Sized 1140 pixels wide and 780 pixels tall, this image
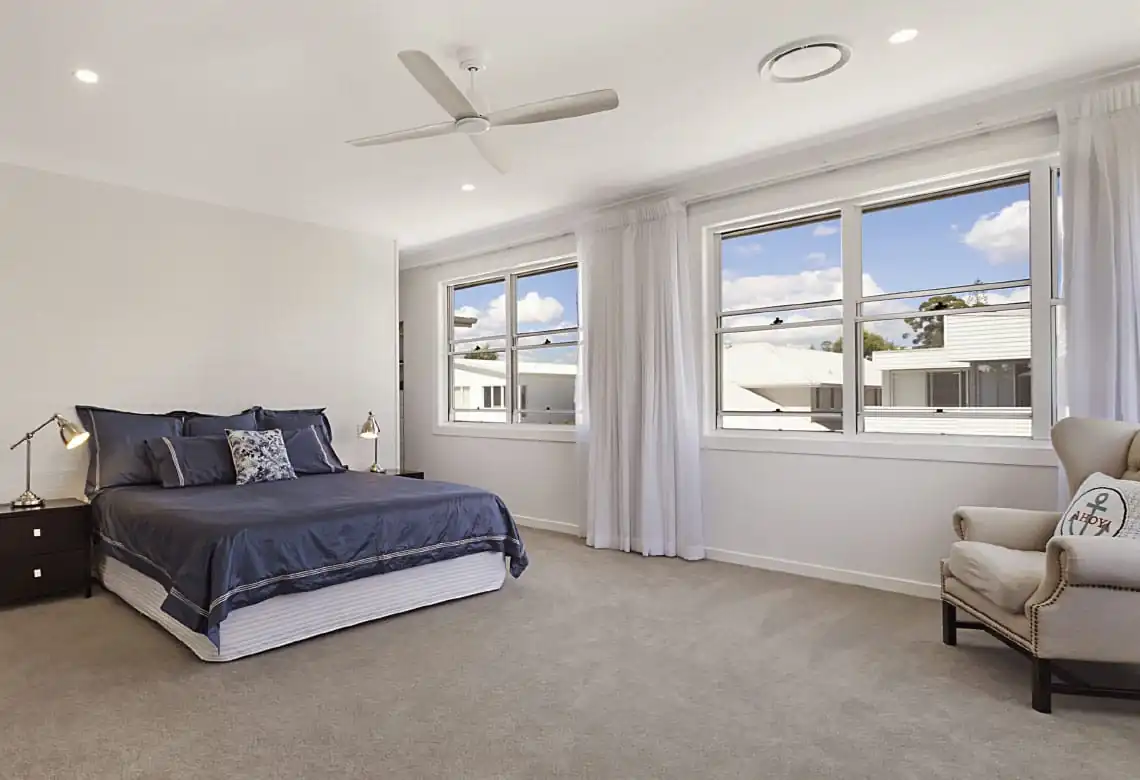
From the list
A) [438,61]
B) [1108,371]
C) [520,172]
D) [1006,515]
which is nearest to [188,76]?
[438,61]

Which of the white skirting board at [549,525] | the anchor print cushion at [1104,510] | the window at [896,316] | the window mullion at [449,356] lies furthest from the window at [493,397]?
the anchor print cushion at [1104,510]

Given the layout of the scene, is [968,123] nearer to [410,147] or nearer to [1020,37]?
[1020,37]

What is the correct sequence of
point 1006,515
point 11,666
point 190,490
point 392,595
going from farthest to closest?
1. point 190,490
2. point 392,595
3. point 1006,515
4. point 11,666

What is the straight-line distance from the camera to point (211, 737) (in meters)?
2.33

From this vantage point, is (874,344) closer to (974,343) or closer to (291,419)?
(974,343)

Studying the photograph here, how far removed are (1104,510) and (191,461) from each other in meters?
4.62

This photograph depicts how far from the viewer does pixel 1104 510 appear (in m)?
2.70

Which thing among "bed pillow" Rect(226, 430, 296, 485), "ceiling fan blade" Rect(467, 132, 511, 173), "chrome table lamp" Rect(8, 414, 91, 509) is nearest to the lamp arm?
"chrome table lamp" Rect(8, 414, 91, 509)

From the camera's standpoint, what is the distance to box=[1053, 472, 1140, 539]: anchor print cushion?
2.61m

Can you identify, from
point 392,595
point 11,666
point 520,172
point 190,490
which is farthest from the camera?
point 520,172

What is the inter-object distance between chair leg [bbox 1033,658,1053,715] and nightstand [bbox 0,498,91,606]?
180 inches

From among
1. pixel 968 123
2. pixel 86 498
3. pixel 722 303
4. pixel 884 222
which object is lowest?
pixel 86 498

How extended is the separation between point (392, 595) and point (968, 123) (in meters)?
3.81

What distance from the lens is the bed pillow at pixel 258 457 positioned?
4.43m
